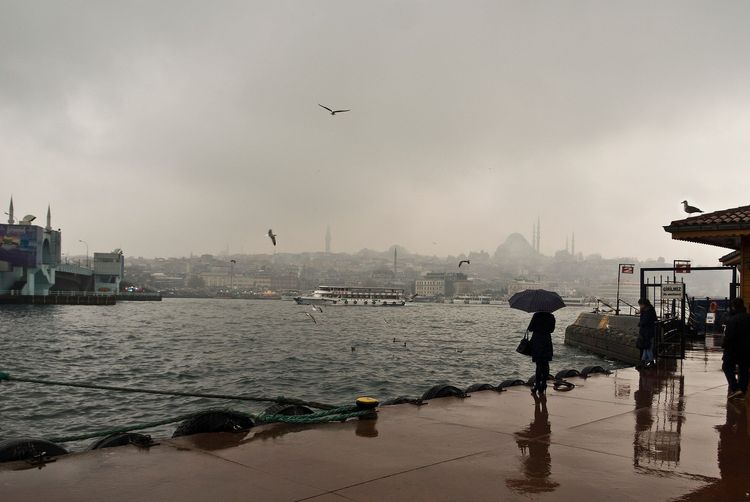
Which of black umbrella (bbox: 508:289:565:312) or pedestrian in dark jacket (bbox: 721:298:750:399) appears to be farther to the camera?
black umbrella (bbox: 508:289:565:312)

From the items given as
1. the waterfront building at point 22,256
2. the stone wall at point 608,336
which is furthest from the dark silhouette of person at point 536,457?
the waterfront building at point 22,256

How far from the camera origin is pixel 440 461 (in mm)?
6078

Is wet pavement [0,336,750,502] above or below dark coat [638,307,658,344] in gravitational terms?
below

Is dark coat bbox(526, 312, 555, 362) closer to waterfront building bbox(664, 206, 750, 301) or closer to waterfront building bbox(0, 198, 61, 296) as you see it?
waterfront building bbox(664, 206, 750, 301)

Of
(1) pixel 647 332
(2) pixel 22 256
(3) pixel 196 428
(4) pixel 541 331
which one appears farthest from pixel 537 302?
(2) pixel 22 256

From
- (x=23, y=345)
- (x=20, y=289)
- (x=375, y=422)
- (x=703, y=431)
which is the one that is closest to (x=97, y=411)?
(x=375, y=422)

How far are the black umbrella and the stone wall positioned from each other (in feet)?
49.3

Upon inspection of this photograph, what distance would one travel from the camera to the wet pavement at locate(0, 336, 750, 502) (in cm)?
502

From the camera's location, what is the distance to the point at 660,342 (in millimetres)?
17500

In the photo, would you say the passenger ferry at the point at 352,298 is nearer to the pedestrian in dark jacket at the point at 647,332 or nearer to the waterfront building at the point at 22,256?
the waterfront building at the point at 22,256

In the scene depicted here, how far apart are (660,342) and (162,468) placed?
625 inches

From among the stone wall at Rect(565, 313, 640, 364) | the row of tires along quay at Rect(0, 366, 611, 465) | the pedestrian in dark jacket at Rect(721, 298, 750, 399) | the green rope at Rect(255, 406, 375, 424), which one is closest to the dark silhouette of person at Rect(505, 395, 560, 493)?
the row of tires along quay at Rect(0, 366, 611, 465)

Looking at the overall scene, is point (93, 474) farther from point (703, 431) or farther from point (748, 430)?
point (748, 430)

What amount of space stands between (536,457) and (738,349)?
5.81m
